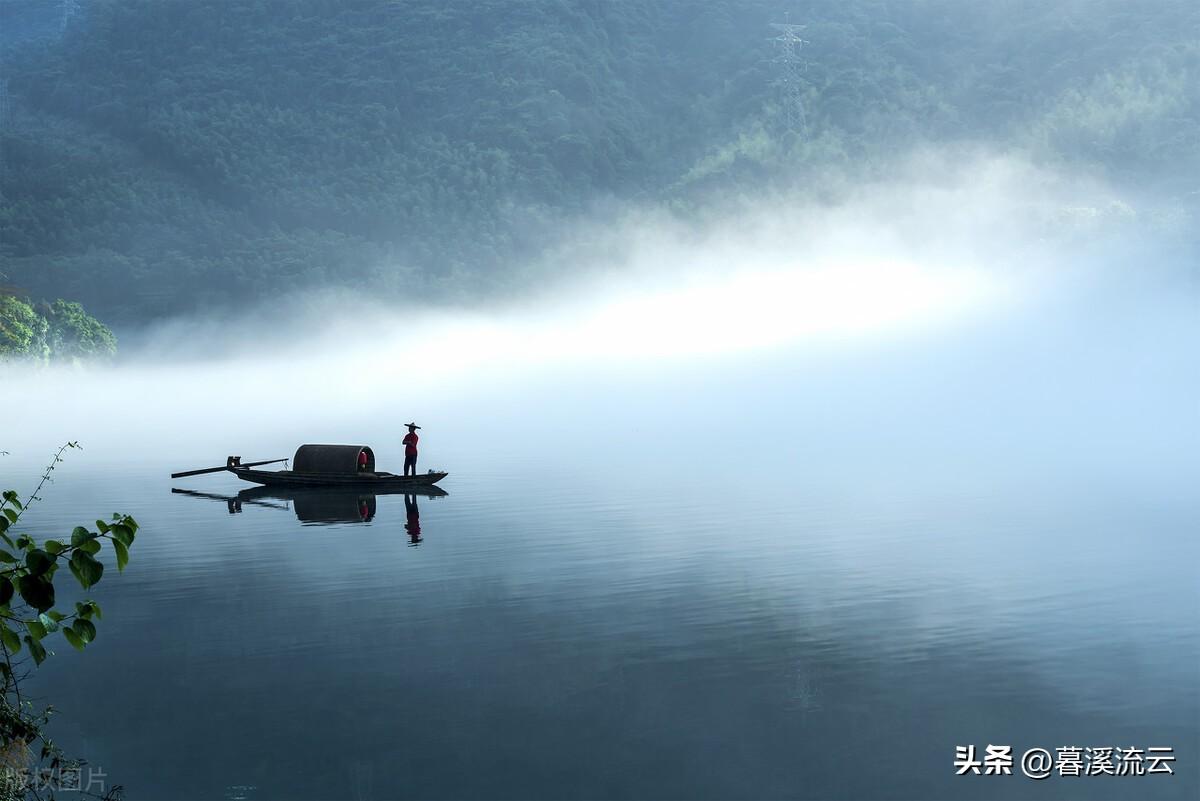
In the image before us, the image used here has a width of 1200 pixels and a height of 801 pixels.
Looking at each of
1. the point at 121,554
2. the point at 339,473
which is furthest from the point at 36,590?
the point at 339,473

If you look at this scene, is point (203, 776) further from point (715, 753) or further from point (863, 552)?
point (863, 552)

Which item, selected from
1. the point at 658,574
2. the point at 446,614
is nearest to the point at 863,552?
the point at 658,574

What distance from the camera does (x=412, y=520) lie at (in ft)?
169

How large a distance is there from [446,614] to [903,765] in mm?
14187

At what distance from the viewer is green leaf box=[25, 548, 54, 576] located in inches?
372

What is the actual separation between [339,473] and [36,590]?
54037 mm

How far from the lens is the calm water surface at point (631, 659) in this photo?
65.5 ft

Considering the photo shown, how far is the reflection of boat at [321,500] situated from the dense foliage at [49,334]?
295 ft

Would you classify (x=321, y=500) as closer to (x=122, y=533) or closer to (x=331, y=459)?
(x=331, y=459)

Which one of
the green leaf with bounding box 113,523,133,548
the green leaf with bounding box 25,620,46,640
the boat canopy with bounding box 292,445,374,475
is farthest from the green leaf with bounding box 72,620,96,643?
the boat canopy with bounding box 292,445,374,475

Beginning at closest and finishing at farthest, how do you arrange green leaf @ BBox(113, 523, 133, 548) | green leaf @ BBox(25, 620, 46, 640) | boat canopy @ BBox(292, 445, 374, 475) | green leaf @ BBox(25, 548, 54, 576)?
green leaf @ BBox(25, 548, 54, 576)
green leaf @ BBox(113, 523, 133, 548)
green leaf @ BBox(25, 620, 46, 640)
boat canopy @ BBox(292, 445, 374, 475)

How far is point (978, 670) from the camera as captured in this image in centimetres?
2528

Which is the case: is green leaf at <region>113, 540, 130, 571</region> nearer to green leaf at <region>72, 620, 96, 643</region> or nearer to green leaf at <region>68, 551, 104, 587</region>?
Answer: green leaf at <region>68, 551, 104, 587</region>

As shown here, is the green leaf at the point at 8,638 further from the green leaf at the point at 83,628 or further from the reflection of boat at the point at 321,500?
the reflection of boat at the point at 321,500
